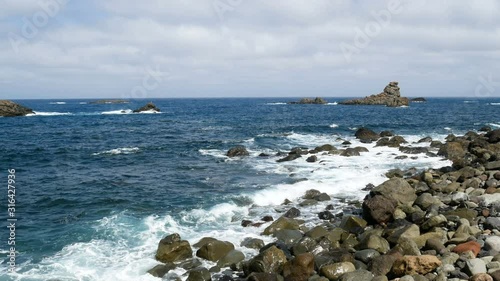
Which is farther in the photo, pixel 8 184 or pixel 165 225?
pixel 8 184

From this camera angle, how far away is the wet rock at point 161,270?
12969mm

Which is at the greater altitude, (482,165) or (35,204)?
(482,165)

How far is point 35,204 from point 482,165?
970 inches

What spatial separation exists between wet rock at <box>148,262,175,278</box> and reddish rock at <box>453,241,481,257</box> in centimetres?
879

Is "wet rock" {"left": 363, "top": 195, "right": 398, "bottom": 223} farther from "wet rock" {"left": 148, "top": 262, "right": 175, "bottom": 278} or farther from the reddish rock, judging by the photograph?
"wet rock" {"left": 148, "top": 262, "right": 175, "bottom": 278}

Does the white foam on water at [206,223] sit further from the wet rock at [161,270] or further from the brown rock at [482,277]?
the brown rock at [482,277]

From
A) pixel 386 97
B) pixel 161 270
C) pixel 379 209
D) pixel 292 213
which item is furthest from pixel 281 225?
pixel 386 97

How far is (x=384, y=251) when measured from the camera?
1270 cm

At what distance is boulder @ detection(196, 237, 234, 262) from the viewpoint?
13938 millimetres

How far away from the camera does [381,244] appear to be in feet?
42.4

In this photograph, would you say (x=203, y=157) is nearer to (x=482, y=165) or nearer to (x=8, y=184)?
(x=8, y=184)

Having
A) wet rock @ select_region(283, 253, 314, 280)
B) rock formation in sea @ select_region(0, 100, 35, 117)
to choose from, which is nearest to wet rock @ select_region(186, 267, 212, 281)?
wet rock @ select_region(283, 253, 314, 280)

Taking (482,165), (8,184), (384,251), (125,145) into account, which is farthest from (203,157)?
(384,251)

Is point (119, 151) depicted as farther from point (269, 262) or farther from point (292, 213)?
point (269, 262)
